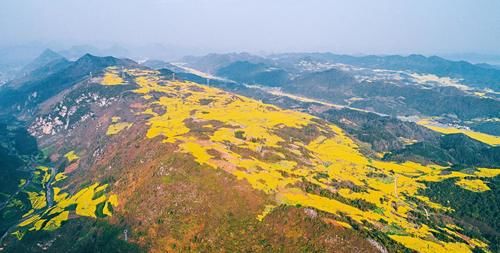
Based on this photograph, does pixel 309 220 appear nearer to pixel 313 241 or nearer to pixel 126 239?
pixel 313 241

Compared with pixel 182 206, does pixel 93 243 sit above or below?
below

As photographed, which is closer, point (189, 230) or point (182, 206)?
point (189, 230)

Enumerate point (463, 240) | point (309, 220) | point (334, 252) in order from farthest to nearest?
point (463, 240) → point (309, 220) → point (334, 252)

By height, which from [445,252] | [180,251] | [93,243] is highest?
[445,252]

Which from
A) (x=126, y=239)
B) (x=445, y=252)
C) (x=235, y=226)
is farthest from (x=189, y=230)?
(x=445, y=252)

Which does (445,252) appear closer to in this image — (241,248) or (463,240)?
(463,240)

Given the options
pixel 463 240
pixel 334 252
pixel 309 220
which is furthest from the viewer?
pixel 463 240

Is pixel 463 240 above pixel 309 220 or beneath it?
beneath

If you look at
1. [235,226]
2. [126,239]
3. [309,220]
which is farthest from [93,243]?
[309,220]

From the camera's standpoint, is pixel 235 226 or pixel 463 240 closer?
pixel 235 226
